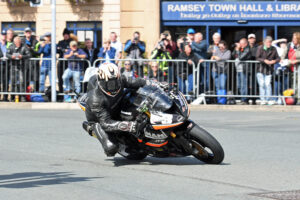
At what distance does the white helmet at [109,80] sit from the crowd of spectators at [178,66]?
27.5 feet

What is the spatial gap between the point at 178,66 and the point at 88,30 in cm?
776

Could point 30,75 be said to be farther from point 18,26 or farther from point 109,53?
point 18,26

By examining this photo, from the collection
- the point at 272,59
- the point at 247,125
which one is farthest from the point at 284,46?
the point at 247,125

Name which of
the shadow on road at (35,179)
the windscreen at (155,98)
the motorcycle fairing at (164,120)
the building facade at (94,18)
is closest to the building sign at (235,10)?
the building facade at (94,18)

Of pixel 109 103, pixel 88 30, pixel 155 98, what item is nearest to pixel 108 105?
pixel 109 103

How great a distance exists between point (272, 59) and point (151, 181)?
10594 mm

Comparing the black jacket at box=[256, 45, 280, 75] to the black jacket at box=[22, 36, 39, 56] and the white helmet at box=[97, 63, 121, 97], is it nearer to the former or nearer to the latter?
Answer: the black jacket at box=[22, 36, 39, 56]

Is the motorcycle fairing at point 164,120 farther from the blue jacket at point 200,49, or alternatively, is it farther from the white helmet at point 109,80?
the blue jacket at point 200,49

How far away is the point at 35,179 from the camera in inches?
329

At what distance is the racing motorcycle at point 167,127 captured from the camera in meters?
9.10

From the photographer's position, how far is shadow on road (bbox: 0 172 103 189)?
800 centimetres

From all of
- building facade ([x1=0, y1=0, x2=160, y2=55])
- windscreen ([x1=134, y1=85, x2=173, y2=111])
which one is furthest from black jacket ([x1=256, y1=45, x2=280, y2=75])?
windscreen ([x1=134, y1=85, x2=173, y2=111])

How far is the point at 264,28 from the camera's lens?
23.8 m

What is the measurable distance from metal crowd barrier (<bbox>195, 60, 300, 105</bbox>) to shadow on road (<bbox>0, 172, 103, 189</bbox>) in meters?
10.2
